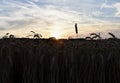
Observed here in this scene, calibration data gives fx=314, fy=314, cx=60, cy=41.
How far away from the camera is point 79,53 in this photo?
275cm

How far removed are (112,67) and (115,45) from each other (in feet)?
1.16

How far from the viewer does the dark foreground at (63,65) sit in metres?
2.70

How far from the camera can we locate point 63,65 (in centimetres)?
273

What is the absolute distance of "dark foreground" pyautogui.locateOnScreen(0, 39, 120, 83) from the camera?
2699mm

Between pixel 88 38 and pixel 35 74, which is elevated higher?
pixel 88 38

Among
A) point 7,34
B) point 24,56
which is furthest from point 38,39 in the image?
point 24,56

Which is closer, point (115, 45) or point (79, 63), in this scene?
point (79, 63)

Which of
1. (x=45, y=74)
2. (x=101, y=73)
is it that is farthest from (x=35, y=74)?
(x=101, y=73)

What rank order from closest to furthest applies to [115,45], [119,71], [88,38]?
[119,71] → [115,45] → [88,38]

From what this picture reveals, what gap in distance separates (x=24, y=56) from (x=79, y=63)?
1.61 ft

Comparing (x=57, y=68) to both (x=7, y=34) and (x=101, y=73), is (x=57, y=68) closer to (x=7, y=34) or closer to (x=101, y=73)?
(x=101, y=73)

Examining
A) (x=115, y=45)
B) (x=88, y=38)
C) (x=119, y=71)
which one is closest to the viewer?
(x=119, y=71)

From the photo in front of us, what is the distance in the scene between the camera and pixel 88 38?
139 inches

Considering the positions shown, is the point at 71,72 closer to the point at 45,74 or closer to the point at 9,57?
the point at 45,74
